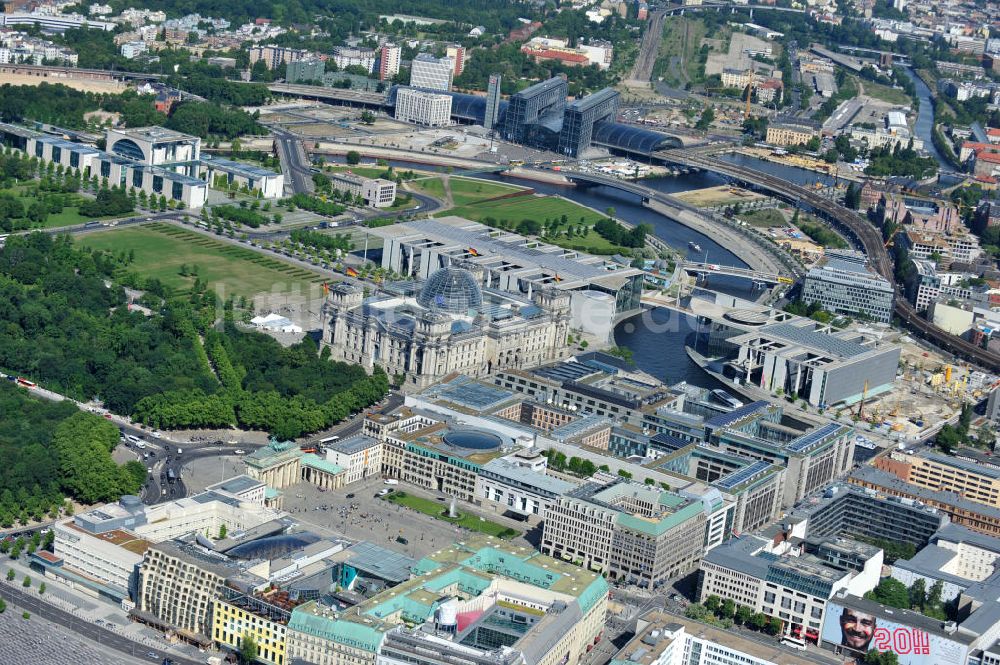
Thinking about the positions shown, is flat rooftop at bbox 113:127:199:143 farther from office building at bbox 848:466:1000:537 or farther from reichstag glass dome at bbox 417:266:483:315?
office building at bbox 848:466:1000:537

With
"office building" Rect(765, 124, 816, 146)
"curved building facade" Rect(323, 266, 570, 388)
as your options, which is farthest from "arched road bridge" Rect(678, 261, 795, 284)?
"office building" Rect(765, 124, 816, 146)

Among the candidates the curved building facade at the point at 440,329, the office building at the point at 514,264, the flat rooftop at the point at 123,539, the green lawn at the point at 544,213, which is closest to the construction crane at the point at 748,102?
the green lawn at the point at 544,213

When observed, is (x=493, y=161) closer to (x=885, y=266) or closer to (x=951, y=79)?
(x=885, y=266)

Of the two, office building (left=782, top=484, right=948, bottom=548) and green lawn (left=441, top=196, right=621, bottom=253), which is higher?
green lawn (left=441, top=196, right=621, bottom=253)

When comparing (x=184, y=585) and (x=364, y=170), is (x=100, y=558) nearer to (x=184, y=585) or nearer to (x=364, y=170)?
(x=184, y=585)

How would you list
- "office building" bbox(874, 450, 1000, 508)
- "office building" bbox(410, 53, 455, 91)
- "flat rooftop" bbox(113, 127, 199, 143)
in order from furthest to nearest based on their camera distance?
1. "office building" bbox(410, 53, 455, 91)
2. "flat rooftop" bbox(113, 127, 199, 143)
3. "office building" bbox(874, 450, 1000, 508)

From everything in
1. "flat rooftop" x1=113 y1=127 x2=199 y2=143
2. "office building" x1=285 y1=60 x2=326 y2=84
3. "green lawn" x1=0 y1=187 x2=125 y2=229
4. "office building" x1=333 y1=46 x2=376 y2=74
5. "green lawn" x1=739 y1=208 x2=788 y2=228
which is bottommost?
"green lawn" x1=0 y1=187 x2=125 y2=229

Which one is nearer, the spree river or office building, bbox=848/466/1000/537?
office building, bbox=848/466/1000/537
